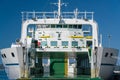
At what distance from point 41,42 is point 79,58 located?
18.1 ft

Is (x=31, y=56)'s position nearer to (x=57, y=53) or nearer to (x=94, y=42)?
(x=57, y=53)

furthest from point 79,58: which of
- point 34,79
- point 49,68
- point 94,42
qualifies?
point 34,79

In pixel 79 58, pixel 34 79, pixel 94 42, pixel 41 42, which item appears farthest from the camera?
pixel 79 58

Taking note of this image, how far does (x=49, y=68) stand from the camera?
42656 millimetres

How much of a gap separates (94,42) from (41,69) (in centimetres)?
653

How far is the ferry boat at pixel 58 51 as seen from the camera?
37531mm

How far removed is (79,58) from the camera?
44875 mm

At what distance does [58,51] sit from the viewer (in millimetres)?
38344

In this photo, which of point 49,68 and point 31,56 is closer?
point 31,56

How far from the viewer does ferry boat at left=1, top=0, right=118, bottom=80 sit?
37.5 metres

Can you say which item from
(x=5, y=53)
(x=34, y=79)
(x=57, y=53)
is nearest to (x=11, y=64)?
(x=5, y=53)

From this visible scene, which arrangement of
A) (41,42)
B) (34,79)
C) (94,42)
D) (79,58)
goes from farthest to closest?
(79,58) → (41,42) → (94,42) → (34,79)

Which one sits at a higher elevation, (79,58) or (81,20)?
(81,20)

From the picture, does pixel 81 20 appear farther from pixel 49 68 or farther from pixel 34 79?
pixel 34 79
